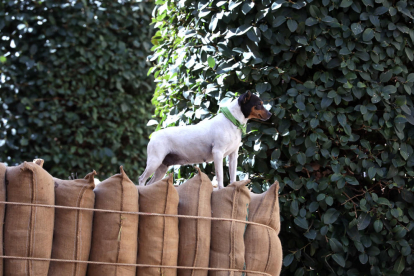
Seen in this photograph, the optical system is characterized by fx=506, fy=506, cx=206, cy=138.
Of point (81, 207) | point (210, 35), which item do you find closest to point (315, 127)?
point (210, 35)

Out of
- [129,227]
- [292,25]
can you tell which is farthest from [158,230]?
[292,25]

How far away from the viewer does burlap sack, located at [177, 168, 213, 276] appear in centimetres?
183

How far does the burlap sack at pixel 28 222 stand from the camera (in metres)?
1.65

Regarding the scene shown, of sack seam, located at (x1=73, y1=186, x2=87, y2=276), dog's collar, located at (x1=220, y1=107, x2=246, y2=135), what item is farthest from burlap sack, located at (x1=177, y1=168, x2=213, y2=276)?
sack seam, located at (x1=73, y1=186, x2=87, y2=276)

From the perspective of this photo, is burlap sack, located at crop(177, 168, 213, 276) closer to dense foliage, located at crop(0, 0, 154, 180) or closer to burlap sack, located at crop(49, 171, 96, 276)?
burlap sack, located at crop(49, 171, 96, 276)

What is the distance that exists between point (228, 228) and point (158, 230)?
0.26m

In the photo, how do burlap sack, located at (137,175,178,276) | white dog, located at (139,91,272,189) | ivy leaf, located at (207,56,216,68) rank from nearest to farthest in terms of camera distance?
burlap sack, located at (137,175,178,276) < white dog, located at (139,91,272,189) < ivy leaf, located at (207,56,216,68)

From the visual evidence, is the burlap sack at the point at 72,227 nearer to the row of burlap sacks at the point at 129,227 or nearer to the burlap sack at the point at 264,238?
the row of burlap sacks at the point at 129,227

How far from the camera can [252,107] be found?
6.62ft

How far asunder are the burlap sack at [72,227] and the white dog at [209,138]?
1.03ft

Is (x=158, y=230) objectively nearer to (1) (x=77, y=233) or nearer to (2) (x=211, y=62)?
(1) (x=77, y=233)

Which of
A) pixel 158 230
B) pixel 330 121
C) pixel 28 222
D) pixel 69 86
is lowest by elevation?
pixel 69 86

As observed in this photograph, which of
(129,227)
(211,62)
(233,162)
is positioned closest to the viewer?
(129,227)

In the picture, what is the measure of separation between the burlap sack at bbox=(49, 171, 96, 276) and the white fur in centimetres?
31
